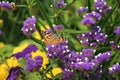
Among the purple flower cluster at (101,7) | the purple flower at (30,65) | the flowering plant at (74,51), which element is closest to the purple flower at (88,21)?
the flowering plant at (74,51)

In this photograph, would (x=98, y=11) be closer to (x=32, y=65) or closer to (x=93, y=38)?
(x=93, y=38)

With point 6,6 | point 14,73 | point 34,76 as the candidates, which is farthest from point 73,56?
point 6,6

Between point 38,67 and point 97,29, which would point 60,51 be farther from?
point 97,29

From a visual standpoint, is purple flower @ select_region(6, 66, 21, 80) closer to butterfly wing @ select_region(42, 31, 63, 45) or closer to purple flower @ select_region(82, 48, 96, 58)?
butterfly wing @ select_region(42, 31, 63, 45)

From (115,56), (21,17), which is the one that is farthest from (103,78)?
(21,17)

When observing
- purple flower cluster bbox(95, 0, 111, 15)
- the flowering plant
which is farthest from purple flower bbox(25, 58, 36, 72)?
purple flower cluster bbox(95, 0, 111, 15)

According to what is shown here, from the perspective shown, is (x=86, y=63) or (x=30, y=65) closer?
(x=86, y=63)

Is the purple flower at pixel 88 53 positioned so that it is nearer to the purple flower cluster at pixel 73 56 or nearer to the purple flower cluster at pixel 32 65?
the purple flower cluster at pixel 73 56

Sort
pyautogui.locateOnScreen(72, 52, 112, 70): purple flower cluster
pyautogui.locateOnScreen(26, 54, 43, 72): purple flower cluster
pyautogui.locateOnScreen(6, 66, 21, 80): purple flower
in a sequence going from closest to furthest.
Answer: pyautogui.locateOnScreen(72, 52, 112, 70): purple flower cluster → pyautogui.locateOnScreen(26, 54, 43, 72): purple flower cluster → pyautogui.locateOnScreen(6, 66, 21, 80): purple flower
